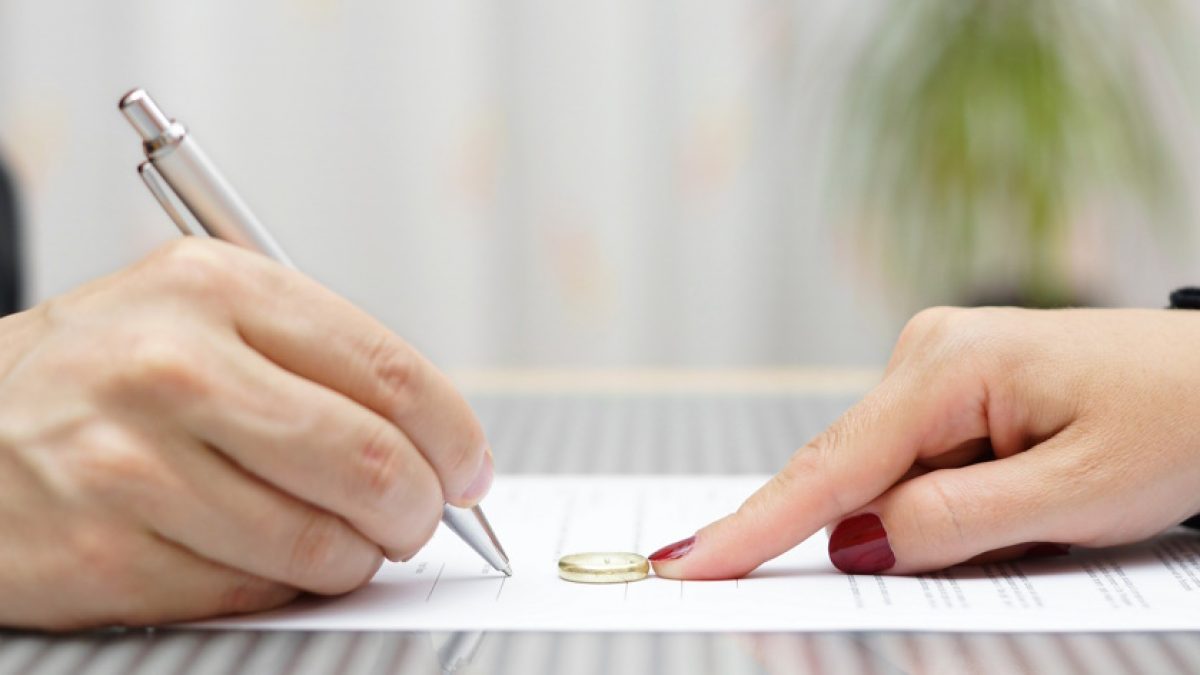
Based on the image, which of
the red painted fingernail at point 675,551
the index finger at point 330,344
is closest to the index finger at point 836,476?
the red painted fingernail at point 675,551

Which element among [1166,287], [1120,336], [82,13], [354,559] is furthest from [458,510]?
[82,13]

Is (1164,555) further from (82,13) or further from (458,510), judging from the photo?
(82,13)

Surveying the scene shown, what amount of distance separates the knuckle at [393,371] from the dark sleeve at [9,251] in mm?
849

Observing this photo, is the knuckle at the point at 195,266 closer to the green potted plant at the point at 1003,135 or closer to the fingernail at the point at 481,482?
the fingernail at the point at 481,482

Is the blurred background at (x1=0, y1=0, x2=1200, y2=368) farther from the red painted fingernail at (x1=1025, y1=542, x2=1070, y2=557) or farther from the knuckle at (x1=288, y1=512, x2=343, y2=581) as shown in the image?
the knuckle at (x1=288, y1=512, x2=343, y2=581)

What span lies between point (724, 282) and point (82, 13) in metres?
1.08

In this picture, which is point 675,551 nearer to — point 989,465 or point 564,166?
point 989,465

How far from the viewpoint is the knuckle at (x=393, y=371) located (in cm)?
44

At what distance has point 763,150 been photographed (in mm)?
1853

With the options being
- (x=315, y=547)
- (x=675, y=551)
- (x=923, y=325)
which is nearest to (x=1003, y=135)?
(x=923, y=325)

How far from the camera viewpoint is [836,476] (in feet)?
1.66

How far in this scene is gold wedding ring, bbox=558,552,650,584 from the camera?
49cm

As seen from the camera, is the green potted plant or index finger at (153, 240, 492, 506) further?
the green potted plant

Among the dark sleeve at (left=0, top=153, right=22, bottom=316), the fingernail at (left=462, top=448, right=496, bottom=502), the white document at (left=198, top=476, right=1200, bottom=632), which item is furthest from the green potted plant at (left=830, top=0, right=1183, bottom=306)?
the fingernail at (left=462, top=448, right=496, bottom=502)
